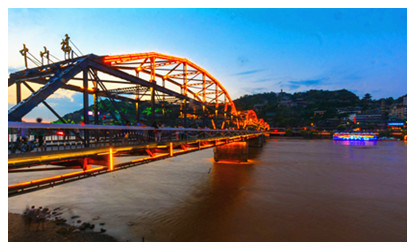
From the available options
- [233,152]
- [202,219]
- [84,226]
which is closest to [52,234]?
[84,226]

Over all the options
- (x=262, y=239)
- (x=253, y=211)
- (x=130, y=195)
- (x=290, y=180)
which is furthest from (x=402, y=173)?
(x=130, y=195)

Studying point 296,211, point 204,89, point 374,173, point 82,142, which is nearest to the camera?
point 82,142

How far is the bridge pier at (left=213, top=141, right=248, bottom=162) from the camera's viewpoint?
149ft

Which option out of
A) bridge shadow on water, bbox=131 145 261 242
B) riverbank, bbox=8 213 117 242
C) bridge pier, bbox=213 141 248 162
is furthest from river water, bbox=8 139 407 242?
bridge pier, bbox=213 141 248 162

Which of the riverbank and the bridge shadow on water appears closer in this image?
the riverbank

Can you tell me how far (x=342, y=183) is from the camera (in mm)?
28734

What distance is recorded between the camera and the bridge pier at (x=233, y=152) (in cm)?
4541

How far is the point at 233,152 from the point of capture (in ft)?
150

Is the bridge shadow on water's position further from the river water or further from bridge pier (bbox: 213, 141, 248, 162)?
bridge pier (bbox: 213, 141, 248, 162)

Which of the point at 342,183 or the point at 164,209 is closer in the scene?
the point at 164,209

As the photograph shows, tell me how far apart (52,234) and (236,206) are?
13.4 m

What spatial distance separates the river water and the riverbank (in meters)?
0.98

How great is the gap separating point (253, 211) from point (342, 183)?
17.3m
